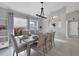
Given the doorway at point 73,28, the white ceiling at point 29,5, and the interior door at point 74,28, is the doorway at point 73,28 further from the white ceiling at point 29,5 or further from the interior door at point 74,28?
the white ceiling at point 29,5

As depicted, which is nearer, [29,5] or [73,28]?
[29,5]

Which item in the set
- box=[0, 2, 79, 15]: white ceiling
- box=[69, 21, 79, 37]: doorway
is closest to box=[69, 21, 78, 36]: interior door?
box=[69, 21, 79, 37]: doorway

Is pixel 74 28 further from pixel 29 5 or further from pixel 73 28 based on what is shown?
pixel 29 5

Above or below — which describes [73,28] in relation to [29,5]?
below

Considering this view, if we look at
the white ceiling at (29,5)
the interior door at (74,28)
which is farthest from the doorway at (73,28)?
the white ceiling at (29,5)

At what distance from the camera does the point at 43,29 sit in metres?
6.00

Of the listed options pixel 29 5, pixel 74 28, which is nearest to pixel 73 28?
pixel 74 28

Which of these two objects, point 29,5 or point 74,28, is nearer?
point 29,5

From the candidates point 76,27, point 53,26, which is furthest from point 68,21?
point 53,26

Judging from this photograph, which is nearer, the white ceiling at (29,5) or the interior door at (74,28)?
the white ceiling at (29,5)

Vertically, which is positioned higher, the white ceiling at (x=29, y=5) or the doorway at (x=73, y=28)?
the white ceiling at (x=29, y=5)

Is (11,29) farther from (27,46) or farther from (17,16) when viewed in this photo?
(27,46)

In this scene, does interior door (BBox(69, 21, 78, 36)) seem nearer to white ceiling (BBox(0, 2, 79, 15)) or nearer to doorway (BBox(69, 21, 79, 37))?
doorway (BBox(69, 21, 79, 37))

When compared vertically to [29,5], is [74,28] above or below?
below
